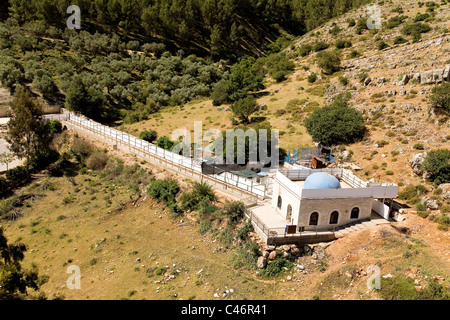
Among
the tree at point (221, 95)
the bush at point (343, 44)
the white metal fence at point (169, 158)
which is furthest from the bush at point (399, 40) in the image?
the white metal fence at point (169, 158)

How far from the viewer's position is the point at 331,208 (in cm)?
2197

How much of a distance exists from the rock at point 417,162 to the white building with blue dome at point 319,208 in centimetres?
590

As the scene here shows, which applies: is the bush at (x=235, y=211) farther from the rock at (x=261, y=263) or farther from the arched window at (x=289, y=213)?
the rock at (x=261, y=263)

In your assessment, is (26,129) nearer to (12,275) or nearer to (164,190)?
(164,190)

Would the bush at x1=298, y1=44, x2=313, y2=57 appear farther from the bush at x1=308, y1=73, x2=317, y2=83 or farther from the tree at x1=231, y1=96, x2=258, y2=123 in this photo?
the tree at x1=231, y1=96, x2=258, y2=123

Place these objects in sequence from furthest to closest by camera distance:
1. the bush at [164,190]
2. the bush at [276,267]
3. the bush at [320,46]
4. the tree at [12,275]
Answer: the bush at [320,46], the bush at [164,190], the bush at [276,267], the tree at [12,275]

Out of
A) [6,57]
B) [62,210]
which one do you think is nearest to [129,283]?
[62,210]

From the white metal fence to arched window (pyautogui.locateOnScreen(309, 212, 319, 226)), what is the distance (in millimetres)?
5193

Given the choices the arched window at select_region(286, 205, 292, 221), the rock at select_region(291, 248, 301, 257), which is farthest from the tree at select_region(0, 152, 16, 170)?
the rock at select_region(291, 248, 301, 257)

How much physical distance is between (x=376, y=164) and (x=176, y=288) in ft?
69.6

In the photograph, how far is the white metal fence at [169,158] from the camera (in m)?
27.1

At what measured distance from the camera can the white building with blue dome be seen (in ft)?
70.5

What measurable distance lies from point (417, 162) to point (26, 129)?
38825 mm
